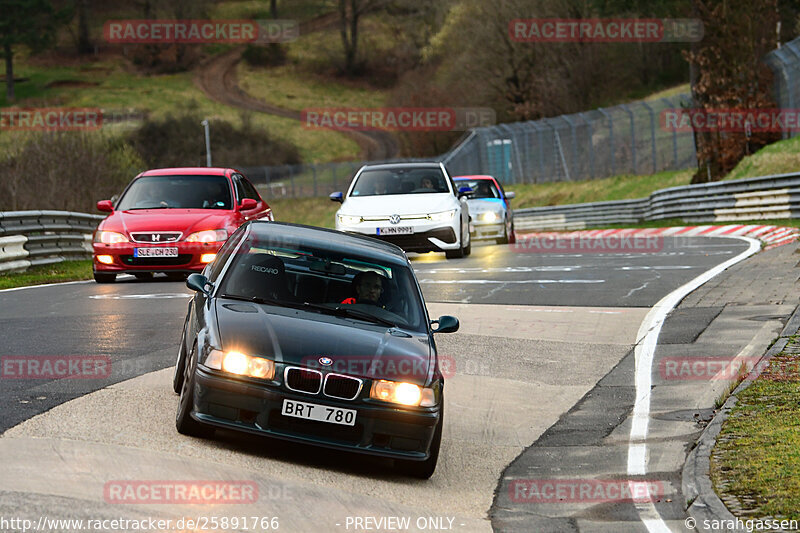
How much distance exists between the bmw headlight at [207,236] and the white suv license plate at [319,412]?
1067 cm

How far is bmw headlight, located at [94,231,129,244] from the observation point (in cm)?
1794

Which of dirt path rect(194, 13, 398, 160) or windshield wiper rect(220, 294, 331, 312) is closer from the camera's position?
windshield wiper rect(220, 294, 331, 312)

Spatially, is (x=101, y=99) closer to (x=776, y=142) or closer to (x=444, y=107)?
(x=444, y=107)

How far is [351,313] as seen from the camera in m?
8.48

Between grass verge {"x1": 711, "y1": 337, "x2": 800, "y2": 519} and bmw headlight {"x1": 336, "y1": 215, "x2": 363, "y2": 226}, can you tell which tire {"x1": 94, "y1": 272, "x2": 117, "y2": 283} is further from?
grass verge {"x1": 711, "y1": 337, "x2": 800, "y2": 519}

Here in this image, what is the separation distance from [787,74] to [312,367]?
102 ft

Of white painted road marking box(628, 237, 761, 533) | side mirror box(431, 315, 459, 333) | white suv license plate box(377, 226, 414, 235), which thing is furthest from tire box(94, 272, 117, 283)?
side mirror box(431, 315, 459, 333)

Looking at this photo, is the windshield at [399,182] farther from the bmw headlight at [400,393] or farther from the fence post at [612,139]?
the fence post at [612,139]

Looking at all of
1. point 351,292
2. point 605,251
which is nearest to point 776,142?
point 605,251

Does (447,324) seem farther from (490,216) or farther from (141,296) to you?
(490,216)

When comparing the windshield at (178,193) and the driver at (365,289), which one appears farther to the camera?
the windshield at (178,193)

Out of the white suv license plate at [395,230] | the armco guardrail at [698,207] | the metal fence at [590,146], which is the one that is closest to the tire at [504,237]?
the armco guardrail at [698,207]

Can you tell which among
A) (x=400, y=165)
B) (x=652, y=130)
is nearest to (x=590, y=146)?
(x=652, y=130)

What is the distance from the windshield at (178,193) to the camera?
18812 millimetres
